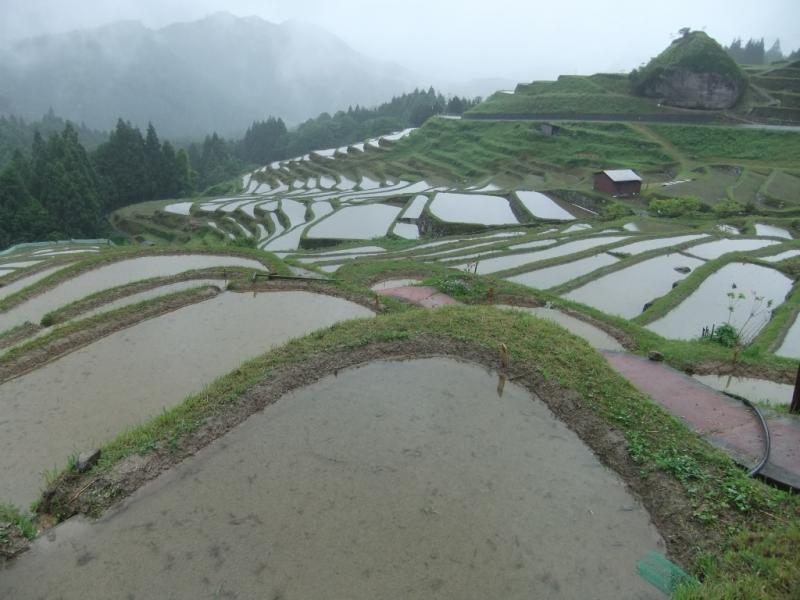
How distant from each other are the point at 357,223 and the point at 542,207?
35.6 ft

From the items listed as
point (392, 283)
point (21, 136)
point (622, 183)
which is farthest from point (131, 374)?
point (21, 136)

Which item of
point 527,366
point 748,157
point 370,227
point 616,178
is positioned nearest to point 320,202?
point 370,227

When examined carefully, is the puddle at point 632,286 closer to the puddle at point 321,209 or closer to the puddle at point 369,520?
the puddle at point 369,520

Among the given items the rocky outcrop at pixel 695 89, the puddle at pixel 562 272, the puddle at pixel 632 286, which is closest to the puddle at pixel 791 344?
the puddle at pixel 632 286

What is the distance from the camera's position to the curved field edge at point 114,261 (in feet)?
33.7

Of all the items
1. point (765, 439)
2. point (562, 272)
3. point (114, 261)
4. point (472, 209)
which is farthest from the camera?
point (472, 209)

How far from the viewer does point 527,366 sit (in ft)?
21.7

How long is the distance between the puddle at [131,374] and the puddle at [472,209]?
16.1 m

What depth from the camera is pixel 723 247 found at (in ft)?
55.4

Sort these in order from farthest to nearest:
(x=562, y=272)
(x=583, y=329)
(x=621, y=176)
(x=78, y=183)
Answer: (x=78, y=183) < (x=621, y=176) < (x=562, y=272) < (x=583, y=329)

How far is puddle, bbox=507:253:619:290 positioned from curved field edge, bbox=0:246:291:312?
23.2ft

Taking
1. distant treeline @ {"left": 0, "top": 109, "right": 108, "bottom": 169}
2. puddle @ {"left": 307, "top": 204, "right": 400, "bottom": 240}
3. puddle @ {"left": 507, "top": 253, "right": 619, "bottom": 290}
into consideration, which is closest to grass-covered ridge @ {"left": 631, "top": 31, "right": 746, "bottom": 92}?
puddle @ {"left": 307, "top": 204, "right": 400, "bottom": 240}

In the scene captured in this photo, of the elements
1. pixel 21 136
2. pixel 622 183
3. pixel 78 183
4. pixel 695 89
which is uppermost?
pixel 21 136

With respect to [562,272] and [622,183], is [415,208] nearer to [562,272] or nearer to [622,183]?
[622,183]
